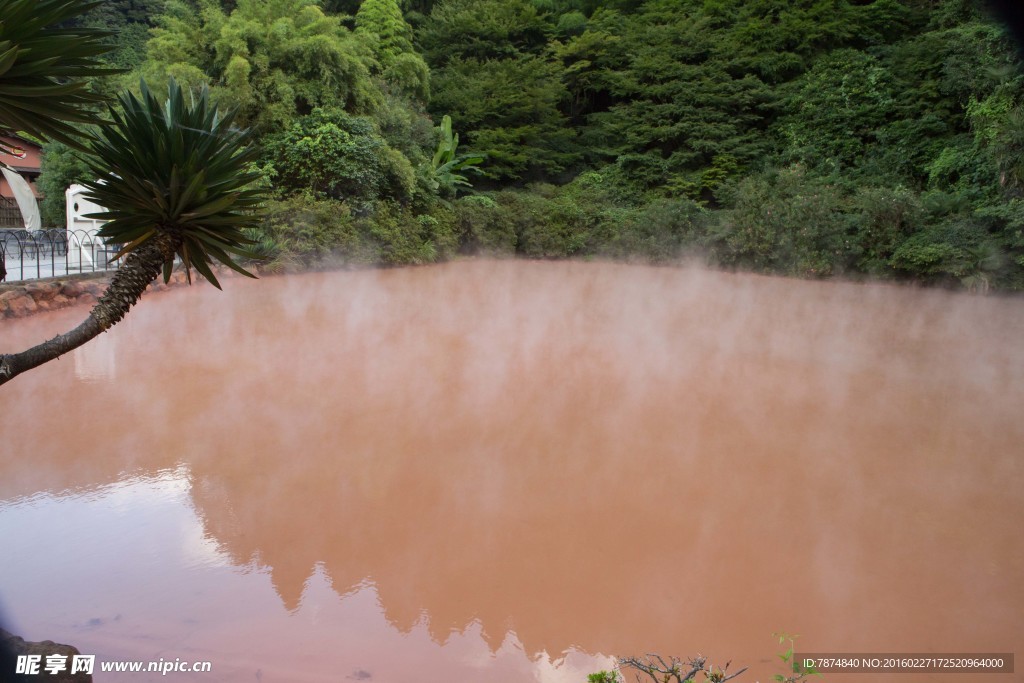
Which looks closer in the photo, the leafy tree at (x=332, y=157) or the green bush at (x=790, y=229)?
the leafy tree at (x=332, y=157)

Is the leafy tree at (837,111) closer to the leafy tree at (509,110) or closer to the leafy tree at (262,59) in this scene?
the leafy tree at (509,110)

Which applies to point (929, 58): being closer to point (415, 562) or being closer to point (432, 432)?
point (432, 432)

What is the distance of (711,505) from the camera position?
3.77 m

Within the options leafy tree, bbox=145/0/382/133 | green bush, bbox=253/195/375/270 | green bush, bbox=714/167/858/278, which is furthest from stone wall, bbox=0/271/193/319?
green bush, bbox=714/167/858/278

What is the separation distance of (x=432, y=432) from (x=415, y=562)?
1.73m

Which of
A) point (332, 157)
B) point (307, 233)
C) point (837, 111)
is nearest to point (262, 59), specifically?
point (332, 157)

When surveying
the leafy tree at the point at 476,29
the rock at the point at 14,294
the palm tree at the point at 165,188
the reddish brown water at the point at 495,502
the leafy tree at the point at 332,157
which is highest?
the leafy tree at the point at 476,29

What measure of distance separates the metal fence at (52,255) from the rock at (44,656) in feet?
23.4

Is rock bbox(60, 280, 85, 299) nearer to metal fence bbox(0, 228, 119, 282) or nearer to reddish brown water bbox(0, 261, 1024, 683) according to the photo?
metal fence bbox(0, 228, 119, 282)

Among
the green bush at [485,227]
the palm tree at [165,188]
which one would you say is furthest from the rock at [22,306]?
the green bush at [485,227]

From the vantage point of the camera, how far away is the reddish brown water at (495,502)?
262 cm

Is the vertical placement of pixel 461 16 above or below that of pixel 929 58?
above

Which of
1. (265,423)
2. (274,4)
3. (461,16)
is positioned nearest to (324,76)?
(274,4)

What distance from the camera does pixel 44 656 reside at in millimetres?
1994
